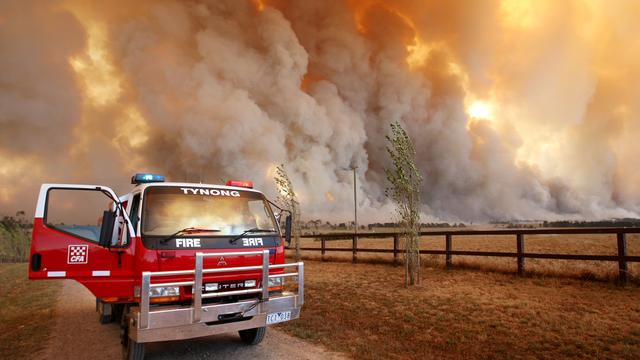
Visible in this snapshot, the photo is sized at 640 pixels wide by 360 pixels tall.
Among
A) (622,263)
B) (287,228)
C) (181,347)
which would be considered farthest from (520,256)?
(181,347)

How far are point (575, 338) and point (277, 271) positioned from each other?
488cm

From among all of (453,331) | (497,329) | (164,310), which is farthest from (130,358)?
(497,329)

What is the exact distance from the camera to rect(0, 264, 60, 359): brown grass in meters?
6.71

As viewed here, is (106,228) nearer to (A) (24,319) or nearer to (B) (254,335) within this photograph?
(B) (254,335)

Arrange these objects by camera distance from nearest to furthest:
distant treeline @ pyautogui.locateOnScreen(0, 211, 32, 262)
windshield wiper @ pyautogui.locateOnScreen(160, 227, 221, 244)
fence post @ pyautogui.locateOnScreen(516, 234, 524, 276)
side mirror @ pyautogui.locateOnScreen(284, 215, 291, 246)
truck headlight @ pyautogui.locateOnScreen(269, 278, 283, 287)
Result: windshield wiper @ pyautogui.locateOnScreen(160, 227, 221, 244)
truck headlight @ pyautogui.locateOnScreen(269, 278, 283, 287)
side mirror @ pyautogui.locateOnScreen(284, 215, 291, 246)
fence post @ pyautogui.locateOnScreen(516, 234, 524, 276)
distant treeline @ pyautogui.locateOnScreen(0, 211, 32, 262)

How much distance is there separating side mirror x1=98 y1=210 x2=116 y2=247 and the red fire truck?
0.01 meters

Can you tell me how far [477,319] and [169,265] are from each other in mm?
5871

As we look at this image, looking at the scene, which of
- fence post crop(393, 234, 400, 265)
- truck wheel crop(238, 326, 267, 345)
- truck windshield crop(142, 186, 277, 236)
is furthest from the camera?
fence post crop(393, 234, 400, 265)

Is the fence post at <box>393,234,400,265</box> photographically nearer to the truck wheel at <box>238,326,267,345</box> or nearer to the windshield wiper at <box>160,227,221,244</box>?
the truck wheel at <box>238,326,267,345</box>

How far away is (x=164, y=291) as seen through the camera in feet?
16.2

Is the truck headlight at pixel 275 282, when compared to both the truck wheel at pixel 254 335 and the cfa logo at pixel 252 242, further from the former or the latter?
the truck wheel at pixel 254 335

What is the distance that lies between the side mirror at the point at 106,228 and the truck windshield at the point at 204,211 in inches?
17.6

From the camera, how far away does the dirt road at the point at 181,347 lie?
5.92 m

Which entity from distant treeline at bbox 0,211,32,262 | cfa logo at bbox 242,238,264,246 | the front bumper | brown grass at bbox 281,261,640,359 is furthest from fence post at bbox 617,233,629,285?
distant treeline at bbox 0,211,32,262
